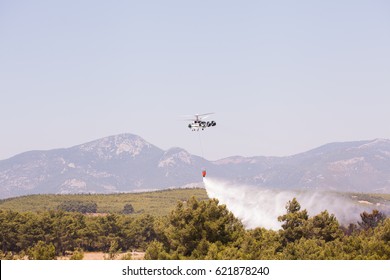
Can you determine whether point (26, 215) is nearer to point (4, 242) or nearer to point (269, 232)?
point (4, 242)

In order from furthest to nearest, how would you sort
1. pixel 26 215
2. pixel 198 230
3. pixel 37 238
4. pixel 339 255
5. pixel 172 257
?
pixel 26 215
pixel 37 238
pixel 198 230
pixel 172 257
pixel 339 255

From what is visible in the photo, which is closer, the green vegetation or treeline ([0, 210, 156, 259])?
the green vegetation

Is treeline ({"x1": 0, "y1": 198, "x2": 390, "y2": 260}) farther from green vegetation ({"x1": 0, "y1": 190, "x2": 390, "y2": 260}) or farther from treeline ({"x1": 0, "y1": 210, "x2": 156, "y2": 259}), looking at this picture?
treeline ({"x1": 0, "y1": 210, "x2": 156, "y2": 259})

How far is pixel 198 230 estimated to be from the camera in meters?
78.6

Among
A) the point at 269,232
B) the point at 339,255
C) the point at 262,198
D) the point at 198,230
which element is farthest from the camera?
the point at 262,198

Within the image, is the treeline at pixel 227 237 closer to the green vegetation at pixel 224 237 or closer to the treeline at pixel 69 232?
the green vegetation at pixel 224 237

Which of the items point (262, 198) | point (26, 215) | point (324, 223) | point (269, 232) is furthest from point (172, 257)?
point (262, 198)

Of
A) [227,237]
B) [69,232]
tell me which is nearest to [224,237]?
[227,237]

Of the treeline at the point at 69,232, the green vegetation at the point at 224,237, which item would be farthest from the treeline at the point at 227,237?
the treeline at the point at 69,232

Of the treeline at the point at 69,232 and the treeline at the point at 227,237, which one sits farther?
the treeline at the point at 69,232

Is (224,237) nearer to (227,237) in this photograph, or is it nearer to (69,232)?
(227,237)

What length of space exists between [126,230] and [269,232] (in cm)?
6138

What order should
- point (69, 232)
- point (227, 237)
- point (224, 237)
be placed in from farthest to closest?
1. point (69, 232)
2. point (227, 237)
3. point (224, 237)

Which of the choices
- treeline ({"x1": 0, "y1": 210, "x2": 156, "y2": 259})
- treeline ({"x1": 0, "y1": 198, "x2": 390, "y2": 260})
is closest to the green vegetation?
treeline ({"x1": 0, "y1": 198, "x2": 390, "y2": 260})
